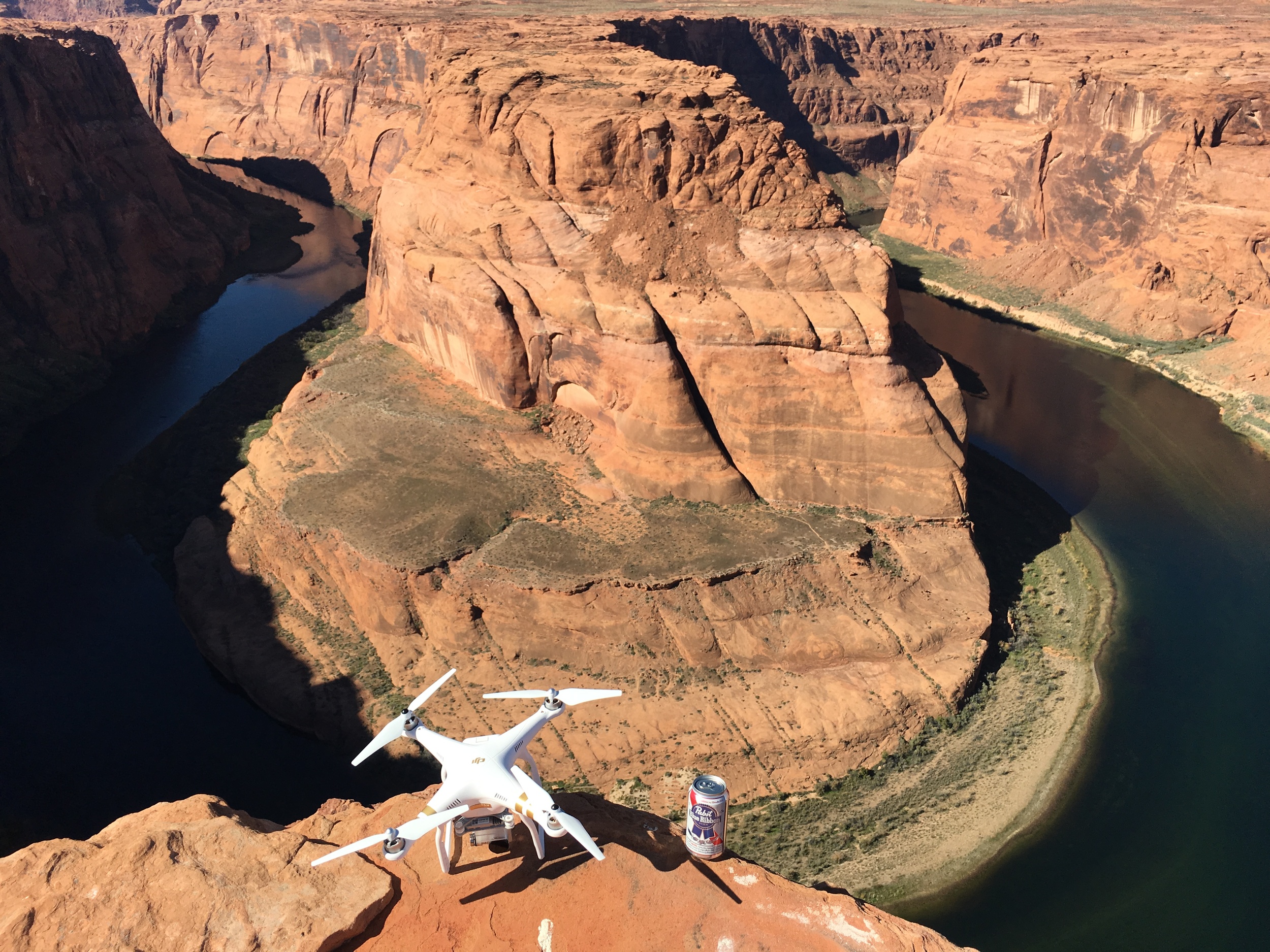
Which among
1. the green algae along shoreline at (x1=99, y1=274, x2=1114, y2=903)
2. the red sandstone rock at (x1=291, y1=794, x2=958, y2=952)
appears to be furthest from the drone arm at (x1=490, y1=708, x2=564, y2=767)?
the green algae along shoreline at (x1=99, y1=274, x2=1114, y2=903)

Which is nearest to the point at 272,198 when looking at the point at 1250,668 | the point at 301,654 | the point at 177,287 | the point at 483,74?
the point at 177,287

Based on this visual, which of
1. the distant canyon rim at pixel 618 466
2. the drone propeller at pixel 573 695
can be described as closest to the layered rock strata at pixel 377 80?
the distant canyon rim at pixel 618 466

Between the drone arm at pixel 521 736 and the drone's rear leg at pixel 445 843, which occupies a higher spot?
the drone arm at pixel 521 736

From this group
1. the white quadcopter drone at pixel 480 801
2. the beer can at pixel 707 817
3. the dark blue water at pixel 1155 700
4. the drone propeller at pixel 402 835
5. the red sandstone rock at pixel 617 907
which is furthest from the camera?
the dark blue water at pixel 1155 700

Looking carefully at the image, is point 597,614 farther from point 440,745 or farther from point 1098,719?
point 1098,719

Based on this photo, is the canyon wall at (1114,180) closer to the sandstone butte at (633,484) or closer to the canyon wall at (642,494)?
the sandstone butte at (633,484)

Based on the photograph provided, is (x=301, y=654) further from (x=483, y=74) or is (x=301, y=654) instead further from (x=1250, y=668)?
(x=1250, y=668)

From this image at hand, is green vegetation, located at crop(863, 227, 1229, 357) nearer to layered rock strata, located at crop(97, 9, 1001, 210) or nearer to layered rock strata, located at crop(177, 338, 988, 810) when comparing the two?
layered rock strata, located at crop(97, 9, 1001, 210)
